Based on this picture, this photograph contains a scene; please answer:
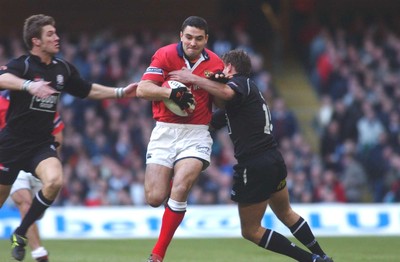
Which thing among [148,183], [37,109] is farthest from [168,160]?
[37,109]

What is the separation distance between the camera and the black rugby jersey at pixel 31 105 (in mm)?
10680

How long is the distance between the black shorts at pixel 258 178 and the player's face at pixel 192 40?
1210mm

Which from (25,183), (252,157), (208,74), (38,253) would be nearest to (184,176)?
(252,157)

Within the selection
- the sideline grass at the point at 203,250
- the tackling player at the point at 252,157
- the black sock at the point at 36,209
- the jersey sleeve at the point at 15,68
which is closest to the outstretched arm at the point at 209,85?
the tackling player at the point at 252,157

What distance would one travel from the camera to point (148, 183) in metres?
10.3

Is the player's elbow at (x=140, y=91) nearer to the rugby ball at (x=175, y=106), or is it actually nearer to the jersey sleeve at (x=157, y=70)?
the jersey sleeve at (x=157, y=70)

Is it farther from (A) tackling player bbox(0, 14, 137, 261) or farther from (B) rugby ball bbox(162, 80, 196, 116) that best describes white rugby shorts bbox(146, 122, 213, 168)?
(A) tackling player bbox(0, 14, 137, 261)

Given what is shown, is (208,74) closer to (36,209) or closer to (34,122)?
(34,122)

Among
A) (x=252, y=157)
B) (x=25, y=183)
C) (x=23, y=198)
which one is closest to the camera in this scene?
(x=252, y=157)

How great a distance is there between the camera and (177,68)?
1045 cm

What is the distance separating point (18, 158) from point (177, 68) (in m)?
1.90

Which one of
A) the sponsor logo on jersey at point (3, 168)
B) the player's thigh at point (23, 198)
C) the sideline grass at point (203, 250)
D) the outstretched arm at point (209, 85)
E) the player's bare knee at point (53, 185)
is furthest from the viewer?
the sideline grass at point (203, 250)

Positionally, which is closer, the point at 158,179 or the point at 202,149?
the point at 158,179

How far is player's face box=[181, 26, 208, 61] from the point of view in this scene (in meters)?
10.3
